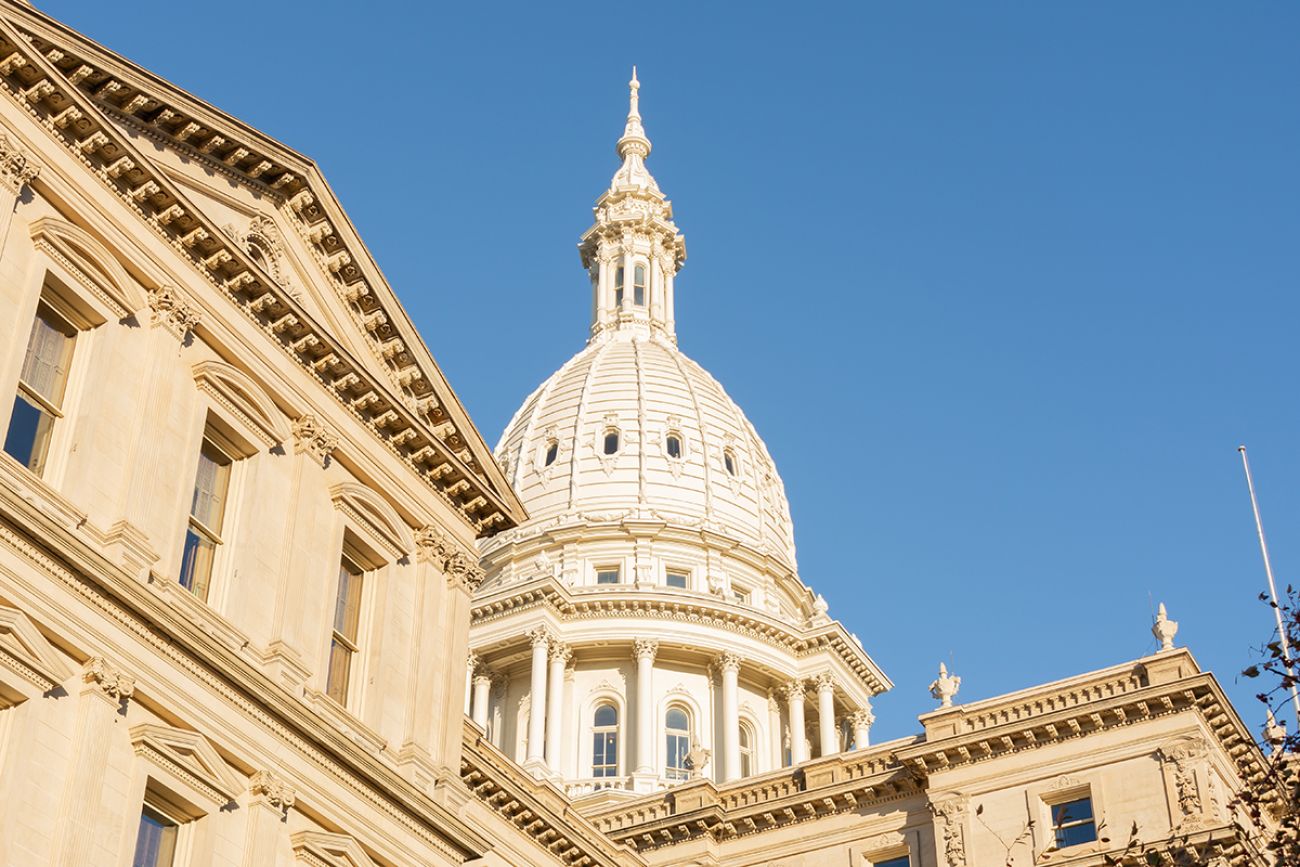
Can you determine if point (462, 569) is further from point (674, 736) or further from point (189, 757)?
point (674, 736)

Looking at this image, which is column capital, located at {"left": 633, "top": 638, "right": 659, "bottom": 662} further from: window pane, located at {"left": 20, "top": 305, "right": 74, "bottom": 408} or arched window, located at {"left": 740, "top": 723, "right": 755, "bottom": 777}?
window pane, located at {"left": 20, "top": 305, "right": 74, "bottom": 408}

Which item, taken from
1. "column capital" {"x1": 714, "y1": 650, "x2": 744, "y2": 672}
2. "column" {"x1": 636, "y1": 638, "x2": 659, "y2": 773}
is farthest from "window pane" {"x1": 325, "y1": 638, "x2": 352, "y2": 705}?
"column capital" {"x1": 714, "y1": 650, "x2": 744, "y2": 672}

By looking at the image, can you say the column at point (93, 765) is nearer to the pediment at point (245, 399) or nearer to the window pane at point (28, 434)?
the window pane at point (28, 434)

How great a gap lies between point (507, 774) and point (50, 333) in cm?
1520

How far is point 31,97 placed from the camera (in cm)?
2742

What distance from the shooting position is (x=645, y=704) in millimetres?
81188

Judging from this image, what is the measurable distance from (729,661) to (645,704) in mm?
4329

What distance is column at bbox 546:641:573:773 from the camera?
261ft

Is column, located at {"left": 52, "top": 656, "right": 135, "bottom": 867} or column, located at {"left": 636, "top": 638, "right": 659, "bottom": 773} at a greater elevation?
column, located at {"left": 636, "top": 638, "right": 659, "bottom": 773}

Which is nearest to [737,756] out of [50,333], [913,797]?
[913,797]

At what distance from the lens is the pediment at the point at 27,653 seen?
24.0m

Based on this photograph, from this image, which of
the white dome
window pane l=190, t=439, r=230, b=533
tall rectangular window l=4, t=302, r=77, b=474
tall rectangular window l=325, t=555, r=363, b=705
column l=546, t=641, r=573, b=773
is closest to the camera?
tall rectangular window l=4, t=302, r=77, b=474

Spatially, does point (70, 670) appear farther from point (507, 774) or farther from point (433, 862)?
point (507, 774)

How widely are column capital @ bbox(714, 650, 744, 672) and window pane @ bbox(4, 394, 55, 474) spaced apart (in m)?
58.1
